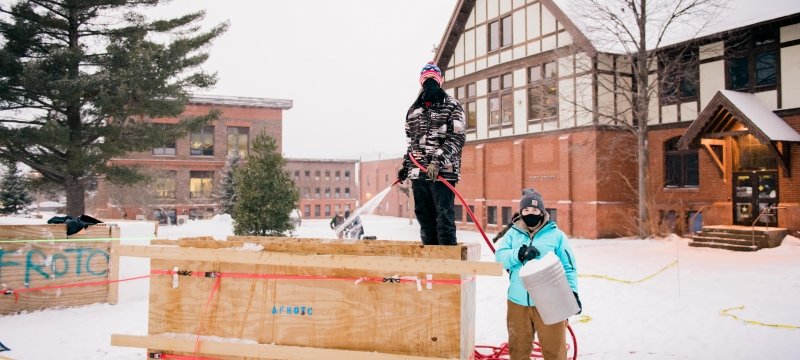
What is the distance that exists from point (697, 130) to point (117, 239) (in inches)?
773

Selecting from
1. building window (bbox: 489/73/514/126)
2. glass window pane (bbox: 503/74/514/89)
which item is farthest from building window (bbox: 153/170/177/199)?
glass window pane (bbox: 503/74/514/89)

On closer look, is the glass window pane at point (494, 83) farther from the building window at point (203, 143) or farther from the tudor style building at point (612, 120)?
the building window at point (203, 143)

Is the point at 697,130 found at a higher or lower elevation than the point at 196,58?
lower

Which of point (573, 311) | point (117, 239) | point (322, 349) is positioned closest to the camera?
point (322, 349)

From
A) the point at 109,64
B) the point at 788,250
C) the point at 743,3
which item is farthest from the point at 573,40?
the point at 109,64

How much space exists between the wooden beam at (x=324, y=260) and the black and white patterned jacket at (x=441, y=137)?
5.46ft

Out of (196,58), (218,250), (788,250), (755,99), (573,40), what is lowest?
(788,250)

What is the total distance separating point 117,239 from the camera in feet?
30.7

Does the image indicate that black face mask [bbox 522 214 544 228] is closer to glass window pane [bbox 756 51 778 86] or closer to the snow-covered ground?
the snow-covered ground

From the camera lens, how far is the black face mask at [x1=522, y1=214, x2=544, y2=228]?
4742 mm

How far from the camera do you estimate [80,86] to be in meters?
16.7

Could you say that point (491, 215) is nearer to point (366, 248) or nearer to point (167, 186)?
point (366, 248)

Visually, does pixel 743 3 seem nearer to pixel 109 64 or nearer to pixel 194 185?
pixel 109 64

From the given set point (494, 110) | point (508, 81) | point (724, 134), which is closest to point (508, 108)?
point (494, 110)
